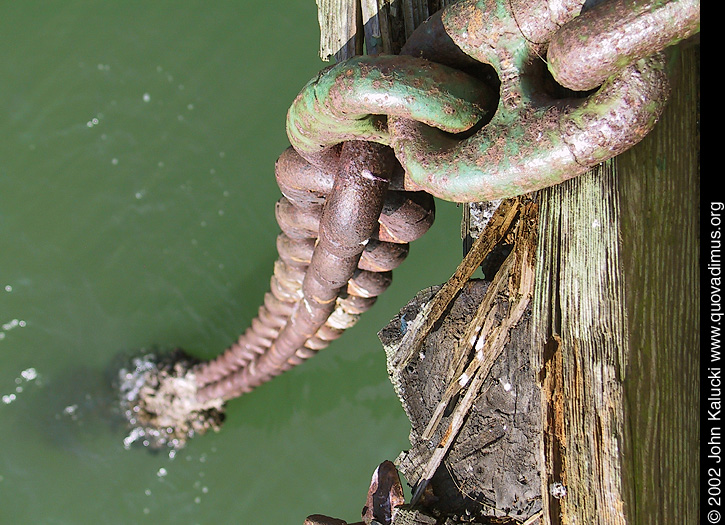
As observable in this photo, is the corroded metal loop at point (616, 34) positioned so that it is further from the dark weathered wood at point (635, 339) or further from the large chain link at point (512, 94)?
the dark weathered wood at point (635, 339)

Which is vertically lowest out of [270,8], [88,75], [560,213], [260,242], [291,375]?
[560,213]

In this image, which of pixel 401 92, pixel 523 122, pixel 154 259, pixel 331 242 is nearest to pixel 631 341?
pixel 523 122

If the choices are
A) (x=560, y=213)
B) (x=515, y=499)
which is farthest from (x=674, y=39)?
(x=515, y=499)

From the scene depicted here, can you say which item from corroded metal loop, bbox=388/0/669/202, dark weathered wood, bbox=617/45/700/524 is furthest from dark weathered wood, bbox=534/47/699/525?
corroded metal loop, bbox=388/0/669/202

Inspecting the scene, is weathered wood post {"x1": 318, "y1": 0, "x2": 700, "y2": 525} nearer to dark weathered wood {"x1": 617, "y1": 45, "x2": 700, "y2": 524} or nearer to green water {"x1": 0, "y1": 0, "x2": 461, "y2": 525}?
dark weathered wood {"x1": 617, "y1": 45, "x2": 700, "y2": 524}

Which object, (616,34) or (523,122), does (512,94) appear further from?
(616,34)
